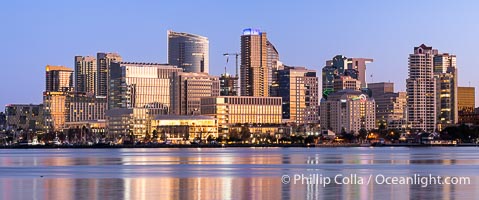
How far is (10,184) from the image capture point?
182ft

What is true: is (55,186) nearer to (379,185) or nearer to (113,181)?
(113,181)

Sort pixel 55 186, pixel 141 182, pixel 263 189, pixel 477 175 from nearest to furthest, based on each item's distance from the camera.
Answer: pixel 263 189 < pixel 55 186 < pixel 141 182 < pixel 477 175

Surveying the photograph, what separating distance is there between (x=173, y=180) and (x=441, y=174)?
1758 centimetres

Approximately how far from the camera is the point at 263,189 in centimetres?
5000

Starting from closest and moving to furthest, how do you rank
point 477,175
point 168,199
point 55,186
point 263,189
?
point 168,199
point 263,189
point 55,186
point 477,175

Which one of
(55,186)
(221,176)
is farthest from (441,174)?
(55,186)

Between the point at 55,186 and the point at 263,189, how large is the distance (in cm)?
1136

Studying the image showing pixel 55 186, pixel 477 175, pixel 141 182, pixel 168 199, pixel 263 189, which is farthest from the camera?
pixel 477 175

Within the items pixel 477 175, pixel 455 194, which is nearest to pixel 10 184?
pixel 455 194

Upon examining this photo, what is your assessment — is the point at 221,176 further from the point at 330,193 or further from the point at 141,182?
the point at 330,193

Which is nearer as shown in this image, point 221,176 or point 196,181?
point 196,181

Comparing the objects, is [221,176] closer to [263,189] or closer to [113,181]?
[113,181]

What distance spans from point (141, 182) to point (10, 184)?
7.15 m

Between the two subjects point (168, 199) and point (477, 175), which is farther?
point (477, 175)
